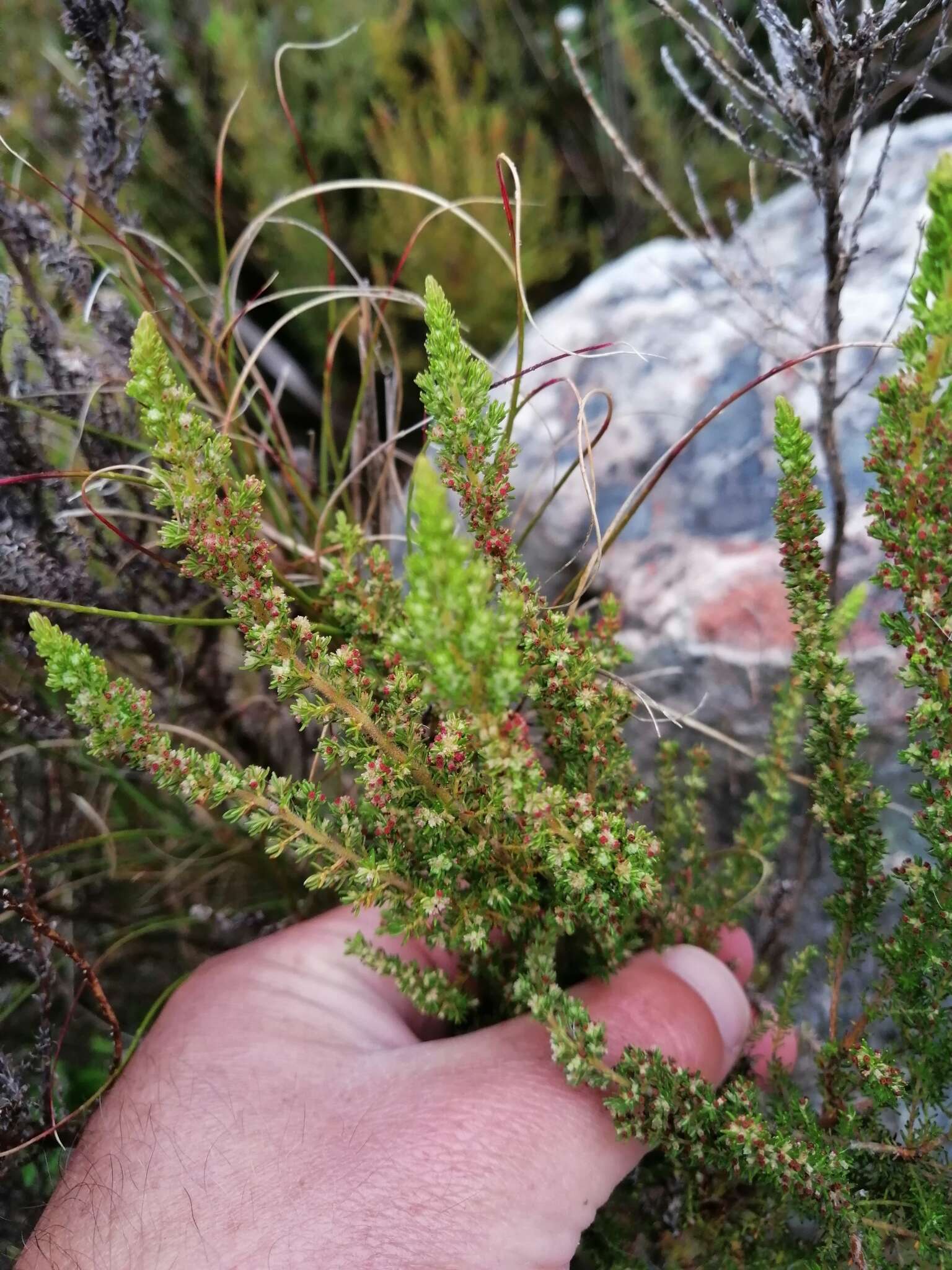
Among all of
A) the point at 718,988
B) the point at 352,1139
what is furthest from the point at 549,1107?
the point at 718,988

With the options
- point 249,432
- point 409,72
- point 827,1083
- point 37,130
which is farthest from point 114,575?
point 409,72

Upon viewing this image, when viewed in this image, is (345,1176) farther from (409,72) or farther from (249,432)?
(409,72)

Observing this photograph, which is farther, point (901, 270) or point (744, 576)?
point (901, 270)

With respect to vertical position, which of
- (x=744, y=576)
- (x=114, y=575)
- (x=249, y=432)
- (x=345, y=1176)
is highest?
(x=249, y=432)

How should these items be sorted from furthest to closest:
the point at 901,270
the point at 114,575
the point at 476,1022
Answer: the point at 901,270 → the point at 114,575 → the point at 476,1022

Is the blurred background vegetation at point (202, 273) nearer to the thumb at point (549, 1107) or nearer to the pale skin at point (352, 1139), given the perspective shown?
the pale skin at point (352, 1139)

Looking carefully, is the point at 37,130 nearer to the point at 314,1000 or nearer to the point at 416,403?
the point at 416,403

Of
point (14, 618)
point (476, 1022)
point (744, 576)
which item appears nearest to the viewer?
point (476, 1022)

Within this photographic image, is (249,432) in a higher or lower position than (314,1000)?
higher
